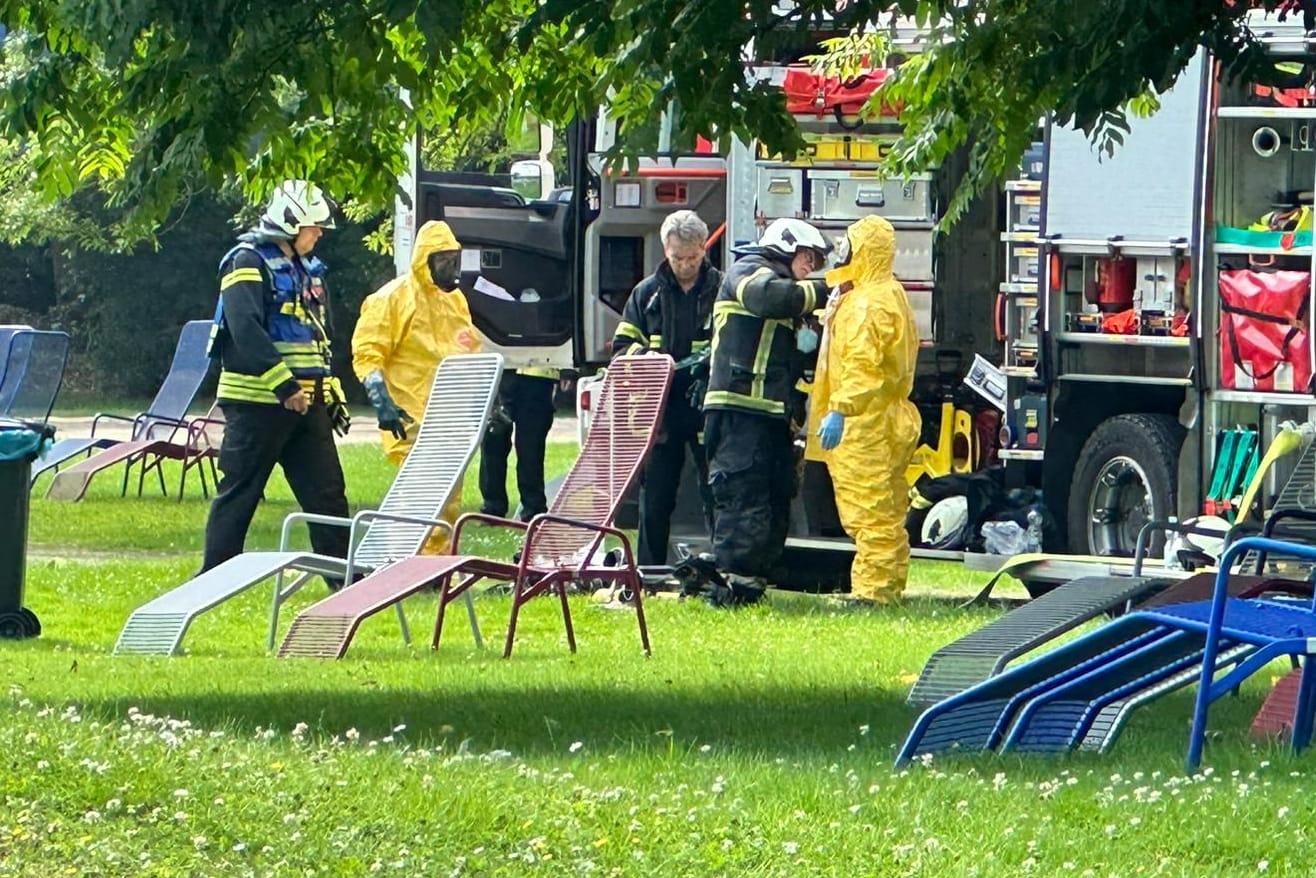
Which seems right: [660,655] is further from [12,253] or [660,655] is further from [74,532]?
[12,253]

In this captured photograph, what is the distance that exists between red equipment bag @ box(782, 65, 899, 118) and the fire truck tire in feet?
6.52

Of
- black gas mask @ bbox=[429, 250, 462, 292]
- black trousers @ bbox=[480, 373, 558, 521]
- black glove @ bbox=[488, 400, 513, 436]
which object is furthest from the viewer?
black trousers @ bbox=[480, 373, 558, 521]

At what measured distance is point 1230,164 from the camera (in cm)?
1265

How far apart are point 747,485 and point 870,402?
→ 2.34 ft

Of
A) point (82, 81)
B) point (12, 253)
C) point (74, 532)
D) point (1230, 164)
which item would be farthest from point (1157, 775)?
point (12, 253)

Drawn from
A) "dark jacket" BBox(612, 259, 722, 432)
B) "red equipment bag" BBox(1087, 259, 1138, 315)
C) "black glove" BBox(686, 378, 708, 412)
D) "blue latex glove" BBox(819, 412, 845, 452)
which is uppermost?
"red equipment bag" BBox(1087, 259, 1138, 315)

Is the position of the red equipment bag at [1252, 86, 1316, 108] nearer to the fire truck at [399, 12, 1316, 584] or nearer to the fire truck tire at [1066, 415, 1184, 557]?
the fire truck at [399, 12, 1316, 584]

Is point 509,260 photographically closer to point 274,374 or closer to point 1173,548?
point 274,374

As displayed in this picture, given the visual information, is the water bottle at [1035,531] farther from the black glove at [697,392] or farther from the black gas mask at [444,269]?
the black gas mask at [444,269]

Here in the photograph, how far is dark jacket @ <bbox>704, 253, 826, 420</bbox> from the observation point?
42.1 ft

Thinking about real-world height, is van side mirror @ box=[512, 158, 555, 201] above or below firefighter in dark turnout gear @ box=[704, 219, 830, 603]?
above

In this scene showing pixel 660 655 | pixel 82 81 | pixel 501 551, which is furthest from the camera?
pixel 501 551

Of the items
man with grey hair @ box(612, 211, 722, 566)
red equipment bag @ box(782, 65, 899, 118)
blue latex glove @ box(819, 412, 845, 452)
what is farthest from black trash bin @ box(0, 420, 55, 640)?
red equipment bag @ box(782, 65, 899, 118)

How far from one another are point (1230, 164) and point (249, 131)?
6099mm
